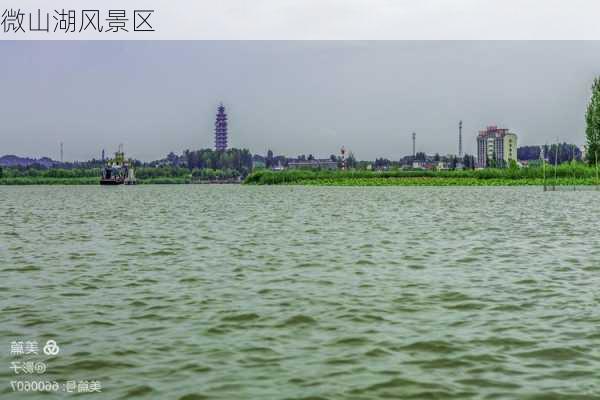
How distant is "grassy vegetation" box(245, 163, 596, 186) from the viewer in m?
94.6

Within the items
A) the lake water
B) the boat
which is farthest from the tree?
the boat

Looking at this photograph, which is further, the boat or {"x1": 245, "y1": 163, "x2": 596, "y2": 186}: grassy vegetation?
the boat

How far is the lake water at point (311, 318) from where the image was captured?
7.29 meters

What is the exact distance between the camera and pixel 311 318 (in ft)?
Result: 33.9

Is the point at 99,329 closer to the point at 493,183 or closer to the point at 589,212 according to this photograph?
the point at 589,212

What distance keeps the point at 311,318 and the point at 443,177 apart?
111538mm

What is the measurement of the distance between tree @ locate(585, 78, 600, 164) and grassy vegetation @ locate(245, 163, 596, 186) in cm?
214

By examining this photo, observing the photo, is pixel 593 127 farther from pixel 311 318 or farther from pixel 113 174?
pixel 113 174

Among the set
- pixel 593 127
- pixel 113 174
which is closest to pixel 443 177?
pixel 593 127

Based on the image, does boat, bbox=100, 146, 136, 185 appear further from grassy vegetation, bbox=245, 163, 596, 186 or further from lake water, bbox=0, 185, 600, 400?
lake water, bbox=0, 185, 600, 400

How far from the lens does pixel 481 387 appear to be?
23.1 ft

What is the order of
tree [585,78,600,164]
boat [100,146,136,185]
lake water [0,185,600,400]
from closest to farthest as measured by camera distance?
lake water [0,185,600,400] < tree [585,78,600,164] < boat [100,146,136,185]

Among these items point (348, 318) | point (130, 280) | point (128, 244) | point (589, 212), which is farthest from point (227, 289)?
point (589, 212)

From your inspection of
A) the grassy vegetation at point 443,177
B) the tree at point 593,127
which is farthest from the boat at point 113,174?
the tree at point 593,127
